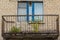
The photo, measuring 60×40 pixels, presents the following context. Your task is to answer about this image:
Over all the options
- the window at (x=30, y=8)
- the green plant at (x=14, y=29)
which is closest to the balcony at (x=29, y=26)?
the green plant at (x=14, y=29)

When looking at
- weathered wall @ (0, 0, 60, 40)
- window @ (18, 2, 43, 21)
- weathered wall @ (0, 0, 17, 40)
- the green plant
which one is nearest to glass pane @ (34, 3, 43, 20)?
window @ (18, 2, 43, 21)

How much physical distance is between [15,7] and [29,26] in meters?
1.36

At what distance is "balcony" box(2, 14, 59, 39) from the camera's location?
1139 cm

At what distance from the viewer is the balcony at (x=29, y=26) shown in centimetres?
1139

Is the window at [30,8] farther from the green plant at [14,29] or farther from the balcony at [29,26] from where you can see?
the green plant at [14,29]

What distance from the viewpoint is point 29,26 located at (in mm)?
12195

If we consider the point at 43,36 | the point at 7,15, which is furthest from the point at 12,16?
the point at 43,36

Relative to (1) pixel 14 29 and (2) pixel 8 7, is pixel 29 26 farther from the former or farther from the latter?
(2) pixel 8 7

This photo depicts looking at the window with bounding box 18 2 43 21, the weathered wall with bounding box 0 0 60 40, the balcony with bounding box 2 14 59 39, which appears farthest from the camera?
the window with bounding box 18 2 43 21

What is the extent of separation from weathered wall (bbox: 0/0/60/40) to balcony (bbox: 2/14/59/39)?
0.31 m

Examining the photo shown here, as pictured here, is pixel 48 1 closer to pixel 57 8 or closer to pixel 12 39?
pixel 57 8

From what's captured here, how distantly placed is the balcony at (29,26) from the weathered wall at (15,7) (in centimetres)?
31

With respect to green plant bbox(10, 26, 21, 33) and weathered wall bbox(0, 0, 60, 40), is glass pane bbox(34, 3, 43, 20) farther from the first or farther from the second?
green plant bbox(10, 26, 21, 33)

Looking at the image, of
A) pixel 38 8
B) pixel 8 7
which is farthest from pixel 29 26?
pixel 8 7
